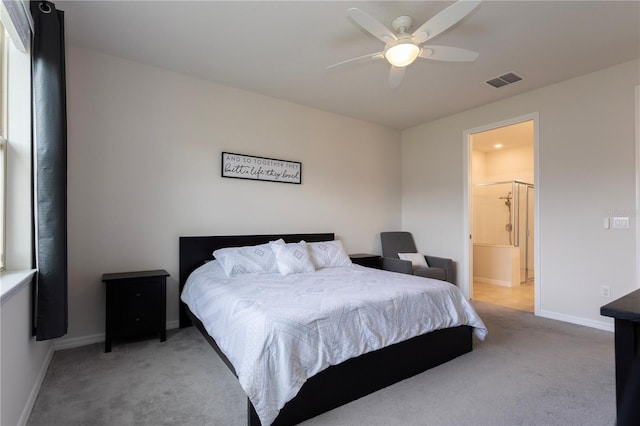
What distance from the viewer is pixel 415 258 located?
15.7ft

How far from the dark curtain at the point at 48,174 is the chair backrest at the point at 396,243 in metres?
3.98

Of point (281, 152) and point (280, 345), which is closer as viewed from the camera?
point (280, 345)

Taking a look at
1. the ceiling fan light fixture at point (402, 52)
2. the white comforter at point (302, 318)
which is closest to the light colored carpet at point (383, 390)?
the white comforter at point (302, 318)

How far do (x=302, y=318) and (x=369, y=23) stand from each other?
189 cm

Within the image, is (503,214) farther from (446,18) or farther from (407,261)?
(446,18)

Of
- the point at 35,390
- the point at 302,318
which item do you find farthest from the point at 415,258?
the point at 35,390

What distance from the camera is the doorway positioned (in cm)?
552

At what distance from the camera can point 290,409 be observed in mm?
1796

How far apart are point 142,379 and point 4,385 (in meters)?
0.87

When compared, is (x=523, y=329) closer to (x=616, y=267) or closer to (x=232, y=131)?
(x=616, y=267)

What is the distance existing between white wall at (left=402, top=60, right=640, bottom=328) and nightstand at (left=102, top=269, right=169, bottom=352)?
4151 millimetres

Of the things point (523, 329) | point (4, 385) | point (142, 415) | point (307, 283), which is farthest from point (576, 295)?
point (4, 385)

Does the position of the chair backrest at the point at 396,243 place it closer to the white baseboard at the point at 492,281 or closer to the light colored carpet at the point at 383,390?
the white baseboard at the point at 492,281

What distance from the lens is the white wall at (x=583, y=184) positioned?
3.24m
